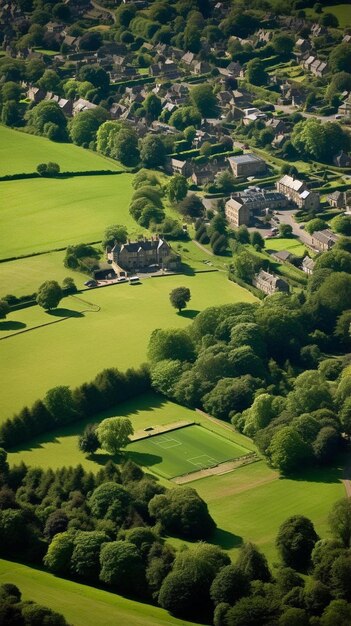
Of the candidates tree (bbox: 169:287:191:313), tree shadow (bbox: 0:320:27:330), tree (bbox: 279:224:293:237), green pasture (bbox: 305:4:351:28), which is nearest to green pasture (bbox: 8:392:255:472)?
tree (bbox: 169:287:191:313)

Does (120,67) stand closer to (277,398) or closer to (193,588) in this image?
(277,398)

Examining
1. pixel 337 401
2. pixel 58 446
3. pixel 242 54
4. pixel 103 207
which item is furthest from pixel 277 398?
pixel 242 54

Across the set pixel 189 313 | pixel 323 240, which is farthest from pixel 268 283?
pixel 323 240

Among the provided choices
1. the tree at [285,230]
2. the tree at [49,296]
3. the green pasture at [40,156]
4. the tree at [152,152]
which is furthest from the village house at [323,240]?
the green pasture at [40,156]

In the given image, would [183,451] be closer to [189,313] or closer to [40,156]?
[189,313]

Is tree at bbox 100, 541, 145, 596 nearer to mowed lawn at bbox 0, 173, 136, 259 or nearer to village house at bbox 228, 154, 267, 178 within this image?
mowed lawn at bbox 0, 173, 136, 259
